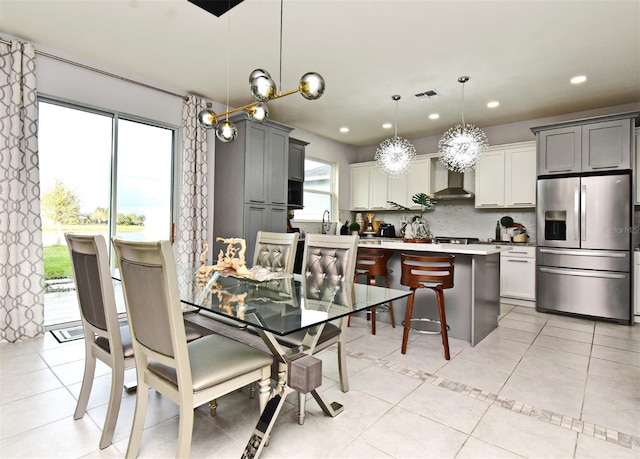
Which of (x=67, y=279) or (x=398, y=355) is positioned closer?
(x=398, y=355)

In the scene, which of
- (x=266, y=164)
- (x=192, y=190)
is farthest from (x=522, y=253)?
(x=192, y=190)

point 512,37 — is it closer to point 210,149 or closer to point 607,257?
point 607,257

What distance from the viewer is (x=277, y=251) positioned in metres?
3.05

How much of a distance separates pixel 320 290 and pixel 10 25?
343cm

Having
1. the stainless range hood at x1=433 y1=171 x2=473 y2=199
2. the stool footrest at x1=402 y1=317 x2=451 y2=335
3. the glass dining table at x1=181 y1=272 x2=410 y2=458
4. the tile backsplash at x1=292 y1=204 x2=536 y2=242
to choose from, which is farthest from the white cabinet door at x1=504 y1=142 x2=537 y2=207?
the glass dining table at x1=181 y1=272 x2=410 y2=458

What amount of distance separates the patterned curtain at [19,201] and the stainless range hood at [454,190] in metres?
5.30

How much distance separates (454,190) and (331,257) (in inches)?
151

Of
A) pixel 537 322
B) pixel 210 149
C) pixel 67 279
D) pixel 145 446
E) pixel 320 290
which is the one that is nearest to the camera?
pixel 145 446

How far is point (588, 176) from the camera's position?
4.18m

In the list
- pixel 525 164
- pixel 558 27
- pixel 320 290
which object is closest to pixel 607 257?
pixel 525 164

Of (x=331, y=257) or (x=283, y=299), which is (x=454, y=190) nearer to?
(x=331, y=257)

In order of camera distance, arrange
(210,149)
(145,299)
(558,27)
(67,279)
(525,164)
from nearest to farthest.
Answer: (145,299) → (558,27) → (67,279) → (210,149) → (525,164)

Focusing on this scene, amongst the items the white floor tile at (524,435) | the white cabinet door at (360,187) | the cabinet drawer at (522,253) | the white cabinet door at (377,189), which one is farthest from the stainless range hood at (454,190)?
the white floor tile at (524,435)

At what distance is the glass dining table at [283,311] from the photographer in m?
1.51
